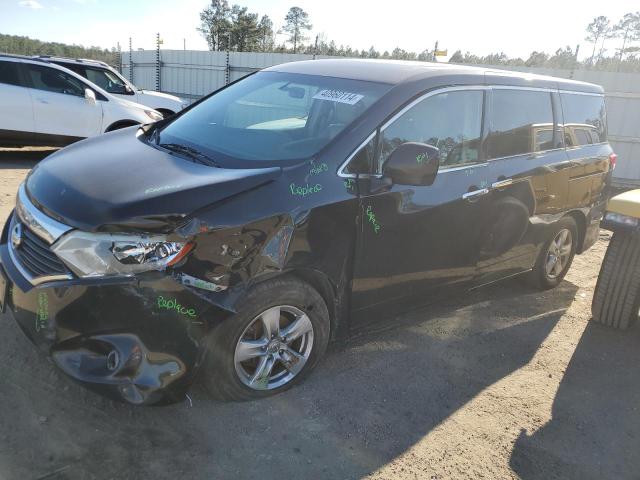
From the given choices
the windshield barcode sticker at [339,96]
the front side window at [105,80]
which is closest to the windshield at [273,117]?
the windshield barcode sticker at [339,96]

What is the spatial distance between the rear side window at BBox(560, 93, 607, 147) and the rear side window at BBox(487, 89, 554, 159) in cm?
30

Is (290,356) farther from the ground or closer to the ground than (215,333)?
closer to the ground

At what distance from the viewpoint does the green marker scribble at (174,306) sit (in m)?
2.30

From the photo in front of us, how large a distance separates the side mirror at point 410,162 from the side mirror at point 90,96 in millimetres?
7414

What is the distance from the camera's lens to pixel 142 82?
2328cm

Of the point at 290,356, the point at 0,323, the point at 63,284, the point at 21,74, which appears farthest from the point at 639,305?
the point at 21,74

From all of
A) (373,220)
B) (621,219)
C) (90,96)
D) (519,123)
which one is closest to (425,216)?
(373,220)

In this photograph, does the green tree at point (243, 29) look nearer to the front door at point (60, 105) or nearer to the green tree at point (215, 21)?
the green tree at point (215, 21)

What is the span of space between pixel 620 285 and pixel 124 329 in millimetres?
3670

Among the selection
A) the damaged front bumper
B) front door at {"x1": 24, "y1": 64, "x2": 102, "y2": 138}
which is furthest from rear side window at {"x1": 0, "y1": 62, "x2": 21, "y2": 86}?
the damaged front bumper

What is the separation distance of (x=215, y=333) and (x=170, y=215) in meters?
0.59

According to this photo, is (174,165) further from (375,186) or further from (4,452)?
(4,452)

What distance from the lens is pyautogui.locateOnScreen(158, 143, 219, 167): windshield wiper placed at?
2.88 meters

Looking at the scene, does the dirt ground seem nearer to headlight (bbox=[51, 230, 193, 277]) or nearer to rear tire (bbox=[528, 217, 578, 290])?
headlight (bbox=[51, 230, 193, 277])
